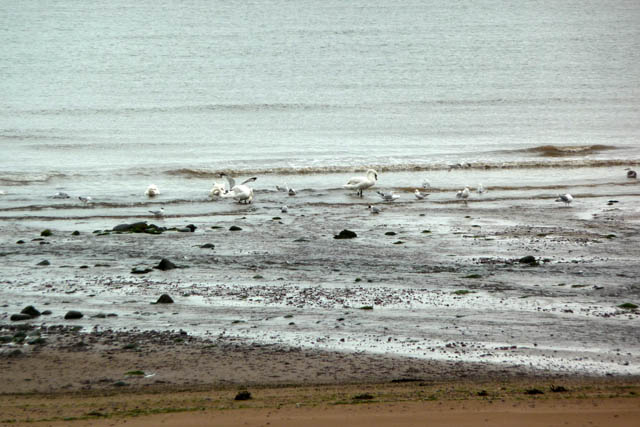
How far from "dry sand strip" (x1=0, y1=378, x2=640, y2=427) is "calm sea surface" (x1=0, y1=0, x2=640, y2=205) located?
41.5 feet

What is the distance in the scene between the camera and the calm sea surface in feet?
76.4

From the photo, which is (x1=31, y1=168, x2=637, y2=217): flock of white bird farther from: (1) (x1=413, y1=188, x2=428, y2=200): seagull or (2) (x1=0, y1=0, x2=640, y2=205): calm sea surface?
(2) (x1=0, y1=0, x2=640, y2=205): calm sea surface

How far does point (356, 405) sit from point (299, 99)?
34.0m

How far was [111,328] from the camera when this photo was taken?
745 cm

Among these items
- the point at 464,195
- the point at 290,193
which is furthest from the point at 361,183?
the point at 464,195

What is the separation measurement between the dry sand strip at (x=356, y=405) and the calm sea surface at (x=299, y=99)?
12.6 meters

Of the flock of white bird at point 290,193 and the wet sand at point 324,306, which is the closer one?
the wet sand at point 324,306

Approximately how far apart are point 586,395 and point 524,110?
1269 inches

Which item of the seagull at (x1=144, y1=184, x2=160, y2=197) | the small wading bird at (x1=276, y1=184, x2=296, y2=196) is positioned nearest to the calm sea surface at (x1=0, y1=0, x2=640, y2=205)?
the seagull at (x1=144, y1=184, x2=160, y2=197)

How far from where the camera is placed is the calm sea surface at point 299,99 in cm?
2328

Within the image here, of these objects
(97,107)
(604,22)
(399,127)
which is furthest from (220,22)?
(399,127)

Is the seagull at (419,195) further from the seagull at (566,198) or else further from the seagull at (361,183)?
the seagull at (566,198)

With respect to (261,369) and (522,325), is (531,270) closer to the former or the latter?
(522,325)

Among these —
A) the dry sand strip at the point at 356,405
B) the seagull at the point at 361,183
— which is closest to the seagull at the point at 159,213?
the seagull at the point at 361,183
